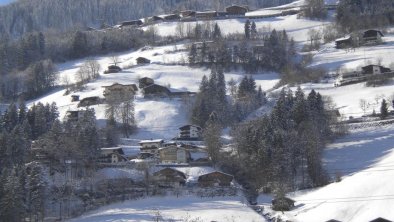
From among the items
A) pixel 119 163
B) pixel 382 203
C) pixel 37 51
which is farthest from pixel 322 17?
pixel 382 203

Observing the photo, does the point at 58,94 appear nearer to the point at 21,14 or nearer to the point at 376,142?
the point at 376,142

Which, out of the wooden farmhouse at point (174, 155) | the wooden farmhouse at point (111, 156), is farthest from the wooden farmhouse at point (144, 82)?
the wooden farmhouse at point (111, 156)

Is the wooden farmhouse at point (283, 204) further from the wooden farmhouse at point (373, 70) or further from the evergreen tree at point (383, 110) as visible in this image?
the wooden farmhouse at point (373, 70)

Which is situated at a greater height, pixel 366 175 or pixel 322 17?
pixel 322 17

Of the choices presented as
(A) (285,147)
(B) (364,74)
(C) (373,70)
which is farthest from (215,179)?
(B) (364,74)

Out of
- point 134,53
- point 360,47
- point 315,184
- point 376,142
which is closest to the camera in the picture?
point 315,184

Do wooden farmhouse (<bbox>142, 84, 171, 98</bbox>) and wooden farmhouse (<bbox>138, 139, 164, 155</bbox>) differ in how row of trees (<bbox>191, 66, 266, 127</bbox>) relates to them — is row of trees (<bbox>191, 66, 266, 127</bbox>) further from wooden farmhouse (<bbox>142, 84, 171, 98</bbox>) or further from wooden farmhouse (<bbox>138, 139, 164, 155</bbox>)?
wooden farmhouse (<bbox>138, 139, 164, 155</bbox>)

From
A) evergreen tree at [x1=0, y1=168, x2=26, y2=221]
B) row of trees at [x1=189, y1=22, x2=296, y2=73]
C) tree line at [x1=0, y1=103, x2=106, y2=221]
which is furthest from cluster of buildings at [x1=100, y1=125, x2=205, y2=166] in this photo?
row of trees at [x1=189, y1=22, x2=296, y2=73]
